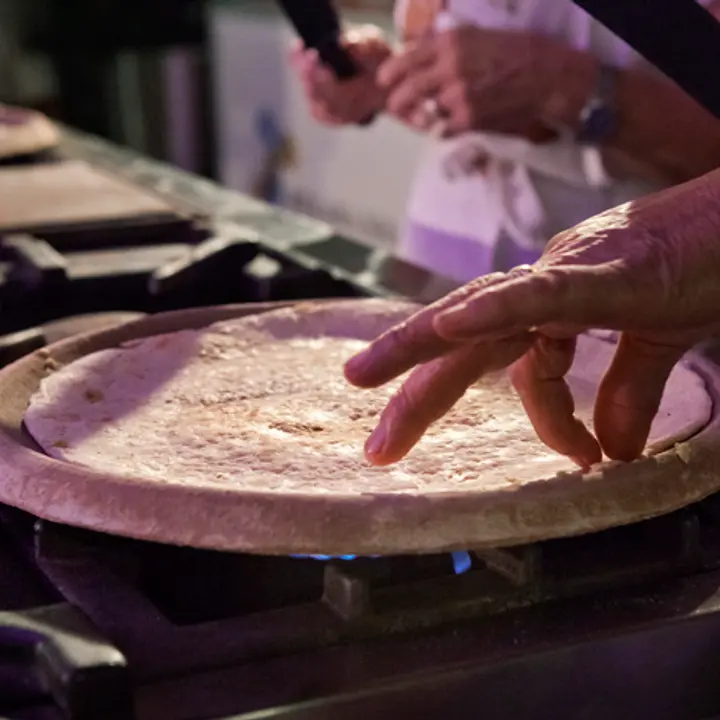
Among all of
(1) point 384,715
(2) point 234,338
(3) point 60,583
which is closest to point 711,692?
(1) point 384,715

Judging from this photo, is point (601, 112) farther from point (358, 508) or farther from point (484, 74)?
point (358, 508)

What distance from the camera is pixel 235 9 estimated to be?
3.11 metres

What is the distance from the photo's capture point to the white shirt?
48.2 inches

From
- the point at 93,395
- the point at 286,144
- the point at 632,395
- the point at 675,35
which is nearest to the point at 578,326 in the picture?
the point at 632,395

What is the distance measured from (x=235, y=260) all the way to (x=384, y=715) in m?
0.61

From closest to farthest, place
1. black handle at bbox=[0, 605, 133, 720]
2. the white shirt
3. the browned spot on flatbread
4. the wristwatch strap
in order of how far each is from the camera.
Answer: black handle at bbox=[0, 605, 133, 720] < the browned spot on flatbread < the wristwatch strap < the white shirt

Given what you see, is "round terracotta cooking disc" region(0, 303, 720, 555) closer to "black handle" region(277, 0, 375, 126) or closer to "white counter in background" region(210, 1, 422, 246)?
"black handle" region(277, 0, 375, 126)

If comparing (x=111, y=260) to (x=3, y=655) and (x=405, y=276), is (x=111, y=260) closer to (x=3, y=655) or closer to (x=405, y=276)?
(x=405, y=276)

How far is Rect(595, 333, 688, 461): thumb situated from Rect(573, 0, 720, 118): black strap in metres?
0.14

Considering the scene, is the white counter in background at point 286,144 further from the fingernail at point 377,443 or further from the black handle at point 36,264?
the fingernail at point 377,443

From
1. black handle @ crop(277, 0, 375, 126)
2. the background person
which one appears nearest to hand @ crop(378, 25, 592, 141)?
the background person

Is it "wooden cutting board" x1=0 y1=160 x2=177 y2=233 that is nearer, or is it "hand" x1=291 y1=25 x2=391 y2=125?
"wooden cutting board" x1=0 y1=160 x2=177 y2=233

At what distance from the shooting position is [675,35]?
22.3 inches

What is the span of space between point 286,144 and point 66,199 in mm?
1773
